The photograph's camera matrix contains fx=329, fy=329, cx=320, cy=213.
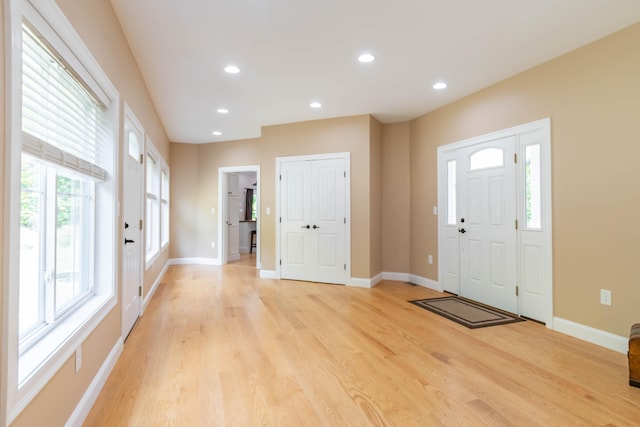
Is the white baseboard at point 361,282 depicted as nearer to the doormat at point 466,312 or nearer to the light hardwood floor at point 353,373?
the doormat at point 466,312

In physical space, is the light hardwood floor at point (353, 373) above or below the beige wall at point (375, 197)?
below

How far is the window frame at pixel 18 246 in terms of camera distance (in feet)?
3.60

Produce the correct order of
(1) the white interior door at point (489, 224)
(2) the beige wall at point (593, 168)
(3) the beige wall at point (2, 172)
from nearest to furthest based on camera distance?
(3) the beige wall at point (2, 172), (2) the beige wall at point (593, 168), (1) the white interior door at point (489, 224)

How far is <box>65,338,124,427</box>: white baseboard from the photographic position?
66.0 inches

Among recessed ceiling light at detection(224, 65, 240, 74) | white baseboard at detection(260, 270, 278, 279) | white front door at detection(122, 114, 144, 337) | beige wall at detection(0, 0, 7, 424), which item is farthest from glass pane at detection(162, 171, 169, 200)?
beige wall at detection(0, 0, 7, 424)

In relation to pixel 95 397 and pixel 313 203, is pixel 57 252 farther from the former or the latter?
pixel 313 203

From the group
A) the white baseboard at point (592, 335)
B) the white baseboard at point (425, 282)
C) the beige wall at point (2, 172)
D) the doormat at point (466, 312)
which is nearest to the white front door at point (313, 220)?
the white baseboard at point (425, 282)

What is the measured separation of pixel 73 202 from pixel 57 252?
1.24 feet

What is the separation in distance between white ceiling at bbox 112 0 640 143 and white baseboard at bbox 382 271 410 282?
2.66 m

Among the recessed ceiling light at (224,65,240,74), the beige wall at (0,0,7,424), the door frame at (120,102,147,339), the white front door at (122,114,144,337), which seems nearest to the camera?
the beige wall at (0,0,7,424)

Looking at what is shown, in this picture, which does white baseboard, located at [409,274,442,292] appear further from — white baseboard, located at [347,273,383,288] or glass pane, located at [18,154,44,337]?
glass pane, located at [18,154,44,337]

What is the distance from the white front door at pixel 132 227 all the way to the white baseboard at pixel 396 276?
140 inches

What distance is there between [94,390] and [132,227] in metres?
1.67

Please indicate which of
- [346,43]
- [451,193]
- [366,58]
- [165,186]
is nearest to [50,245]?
[346,43]
